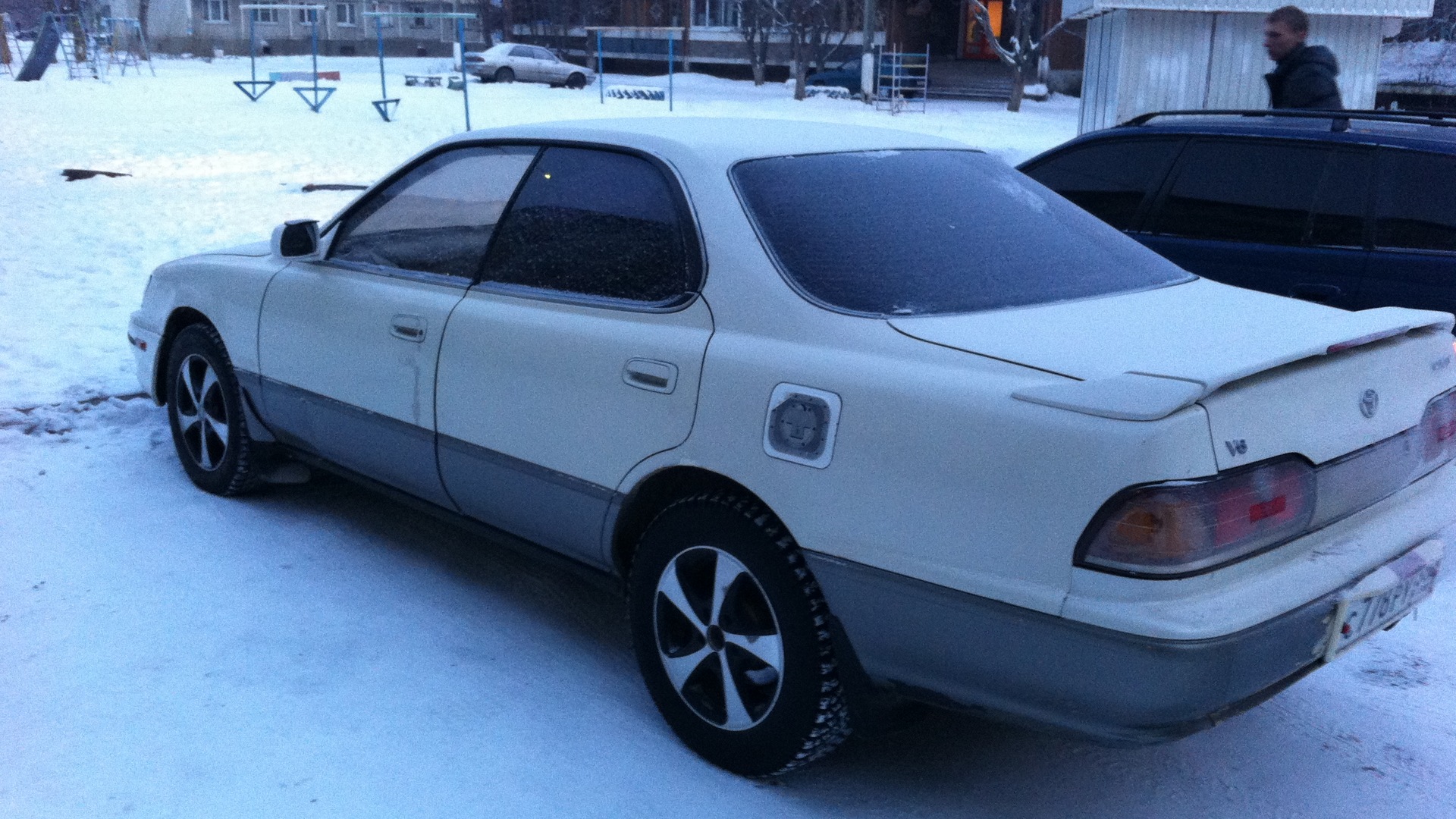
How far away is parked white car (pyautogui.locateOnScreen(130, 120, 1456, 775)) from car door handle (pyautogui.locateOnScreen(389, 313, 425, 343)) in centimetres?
1

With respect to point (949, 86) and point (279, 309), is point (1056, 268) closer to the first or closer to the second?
point (279, 309)

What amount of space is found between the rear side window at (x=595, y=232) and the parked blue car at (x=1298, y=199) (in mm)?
3127

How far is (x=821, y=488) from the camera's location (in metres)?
2.79

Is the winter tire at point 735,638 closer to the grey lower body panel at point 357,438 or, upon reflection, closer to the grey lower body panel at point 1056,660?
the grey lower body panel at point 1056,660

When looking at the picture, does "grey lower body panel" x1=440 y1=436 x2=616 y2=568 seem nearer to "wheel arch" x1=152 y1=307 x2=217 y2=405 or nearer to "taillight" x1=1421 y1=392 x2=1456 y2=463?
"wheel arch" x1=152 y1=307 x2=217 y2=405

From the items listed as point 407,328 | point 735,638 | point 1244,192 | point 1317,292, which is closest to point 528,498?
point 407,328

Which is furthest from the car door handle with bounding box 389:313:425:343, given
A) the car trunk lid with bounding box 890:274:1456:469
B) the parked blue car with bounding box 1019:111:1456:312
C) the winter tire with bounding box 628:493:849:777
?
the parked blue car with bounding box 1019:111:1456:312

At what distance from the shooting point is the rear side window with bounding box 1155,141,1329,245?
550 centimetres

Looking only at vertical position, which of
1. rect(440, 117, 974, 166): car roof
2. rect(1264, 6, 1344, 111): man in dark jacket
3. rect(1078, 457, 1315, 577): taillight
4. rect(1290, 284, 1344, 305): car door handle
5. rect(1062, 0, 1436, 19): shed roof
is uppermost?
rect(1062, 0, 1436, 19): shed roof

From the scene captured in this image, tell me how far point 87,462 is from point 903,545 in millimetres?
4248

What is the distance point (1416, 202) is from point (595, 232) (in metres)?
3.56

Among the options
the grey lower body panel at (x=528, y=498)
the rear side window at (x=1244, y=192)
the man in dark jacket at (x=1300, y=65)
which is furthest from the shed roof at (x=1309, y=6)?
the grey lower body panel at (x=528, y=498)

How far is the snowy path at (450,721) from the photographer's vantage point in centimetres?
308

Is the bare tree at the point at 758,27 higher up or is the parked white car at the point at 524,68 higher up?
the bare tree at the point at 758,27
